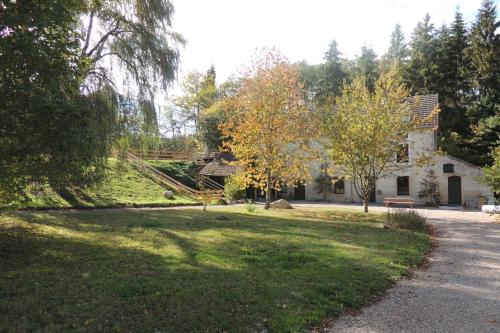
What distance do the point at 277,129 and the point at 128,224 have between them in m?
10.3

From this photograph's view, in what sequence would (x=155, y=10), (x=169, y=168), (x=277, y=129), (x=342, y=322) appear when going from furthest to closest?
(x=169, y=168), (x=277, y=129), (x=155, y=10), (x=342, y=322)

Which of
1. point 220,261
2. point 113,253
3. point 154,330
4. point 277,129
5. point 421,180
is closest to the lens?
point 154,330

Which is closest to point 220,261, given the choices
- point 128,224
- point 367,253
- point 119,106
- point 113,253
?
point 113,253

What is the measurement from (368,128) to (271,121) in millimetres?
5335

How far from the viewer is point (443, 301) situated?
234 inches

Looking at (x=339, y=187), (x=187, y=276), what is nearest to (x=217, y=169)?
(x=339, y=187)

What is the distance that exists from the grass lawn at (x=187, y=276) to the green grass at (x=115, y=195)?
7.33 metres

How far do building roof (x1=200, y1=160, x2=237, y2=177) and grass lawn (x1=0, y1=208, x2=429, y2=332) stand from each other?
23664 millimetres

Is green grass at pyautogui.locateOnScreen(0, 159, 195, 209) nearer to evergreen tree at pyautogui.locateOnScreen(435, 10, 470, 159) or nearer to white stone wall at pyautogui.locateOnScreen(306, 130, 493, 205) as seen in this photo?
white stone wall at pyautogui.locateOnScreen(306, 130, 493, 205)

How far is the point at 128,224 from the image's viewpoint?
A: 13.4 meters

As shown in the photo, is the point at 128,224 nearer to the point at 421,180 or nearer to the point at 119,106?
the point at 119,106

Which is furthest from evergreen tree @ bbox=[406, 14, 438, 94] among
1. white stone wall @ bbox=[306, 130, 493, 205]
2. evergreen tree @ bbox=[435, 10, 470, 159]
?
white stone wall @ bbox=[306, 130, 493, 205]

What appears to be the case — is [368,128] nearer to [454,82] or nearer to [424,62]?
[454,82]

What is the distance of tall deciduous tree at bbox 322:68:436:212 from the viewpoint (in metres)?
17.8
